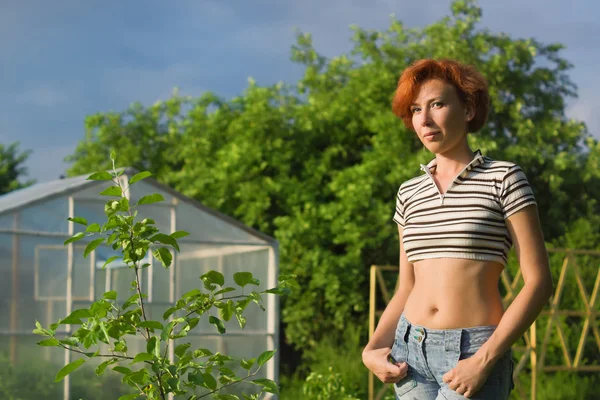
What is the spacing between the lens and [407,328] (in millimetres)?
1829

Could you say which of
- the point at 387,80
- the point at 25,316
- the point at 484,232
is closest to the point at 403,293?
the point at 484,232

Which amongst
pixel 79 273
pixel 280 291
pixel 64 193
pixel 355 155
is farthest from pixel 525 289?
pixel 355 155

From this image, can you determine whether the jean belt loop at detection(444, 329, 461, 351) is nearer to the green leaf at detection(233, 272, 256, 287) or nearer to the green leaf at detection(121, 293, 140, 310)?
the green leaf at detection(233, 272, 256, 287)

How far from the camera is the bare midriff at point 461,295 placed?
175 cm

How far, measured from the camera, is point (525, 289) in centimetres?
170

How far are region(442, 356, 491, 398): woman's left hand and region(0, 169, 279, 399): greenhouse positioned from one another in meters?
6.56

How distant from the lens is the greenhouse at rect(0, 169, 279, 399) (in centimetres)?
783

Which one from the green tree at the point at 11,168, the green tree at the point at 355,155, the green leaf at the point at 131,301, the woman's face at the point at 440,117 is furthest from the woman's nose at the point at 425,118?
the green tree at the point at 11,168

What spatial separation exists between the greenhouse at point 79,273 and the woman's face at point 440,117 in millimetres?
6352

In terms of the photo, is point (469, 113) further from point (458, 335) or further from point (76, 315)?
point (76, 315)

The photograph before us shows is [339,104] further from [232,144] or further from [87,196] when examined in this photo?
[87,196]

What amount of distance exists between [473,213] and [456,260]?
10cm

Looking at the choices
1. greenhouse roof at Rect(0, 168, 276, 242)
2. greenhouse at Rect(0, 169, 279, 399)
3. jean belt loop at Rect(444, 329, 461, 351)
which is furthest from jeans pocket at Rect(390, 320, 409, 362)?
greenhouse at Rect(0, 169, 279, 399)

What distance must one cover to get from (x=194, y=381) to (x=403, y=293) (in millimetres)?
502
